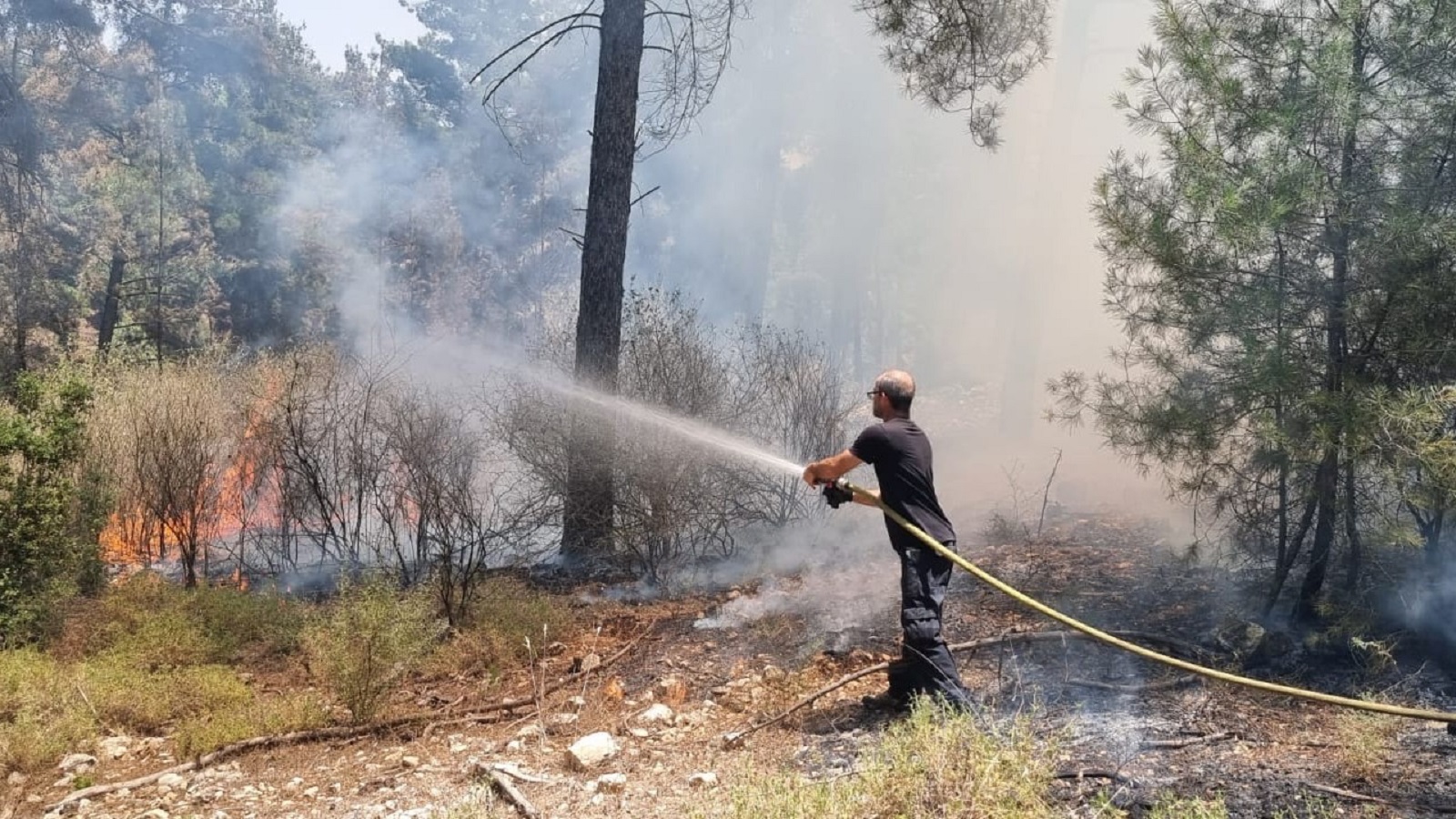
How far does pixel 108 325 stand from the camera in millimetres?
18688

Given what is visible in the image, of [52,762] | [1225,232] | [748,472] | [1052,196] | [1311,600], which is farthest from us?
[1052,196]

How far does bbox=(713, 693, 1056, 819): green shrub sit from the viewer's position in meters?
3.10

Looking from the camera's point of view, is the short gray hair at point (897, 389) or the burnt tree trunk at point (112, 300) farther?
the burnt tree trunk at point (112, 300)

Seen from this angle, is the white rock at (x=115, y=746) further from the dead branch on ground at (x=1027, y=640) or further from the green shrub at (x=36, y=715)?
the dead branch on ground at (x=1027, y=640)

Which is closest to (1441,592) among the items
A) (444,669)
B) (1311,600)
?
(1311,600)

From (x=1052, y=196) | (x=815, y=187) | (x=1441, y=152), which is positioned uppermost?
(x=815, y=187)

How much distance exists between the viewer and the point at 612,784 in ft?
12.4

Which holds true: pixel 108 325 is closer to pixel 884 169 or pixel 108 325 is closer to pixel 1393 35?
pixel 1393 35

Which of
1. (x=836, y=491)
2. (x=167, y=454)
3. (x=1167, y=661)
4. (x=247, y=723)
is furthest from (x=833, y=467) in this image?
(x=167, y=454)

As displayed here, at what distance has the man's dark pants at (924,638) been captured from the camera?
13.8 ft

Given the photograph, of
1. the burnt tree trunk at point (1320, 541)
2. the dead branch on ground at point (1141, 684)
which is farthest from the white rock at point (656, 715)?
the burnt tree trunk at point (1320, 541)

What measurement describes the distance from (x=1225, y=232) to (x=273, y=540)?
8352 millimetres

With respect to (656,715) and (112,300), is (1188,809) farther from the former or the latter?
(112,300)

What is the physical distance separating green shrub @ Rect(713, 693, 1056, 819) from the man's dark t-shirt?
43.3 inches
